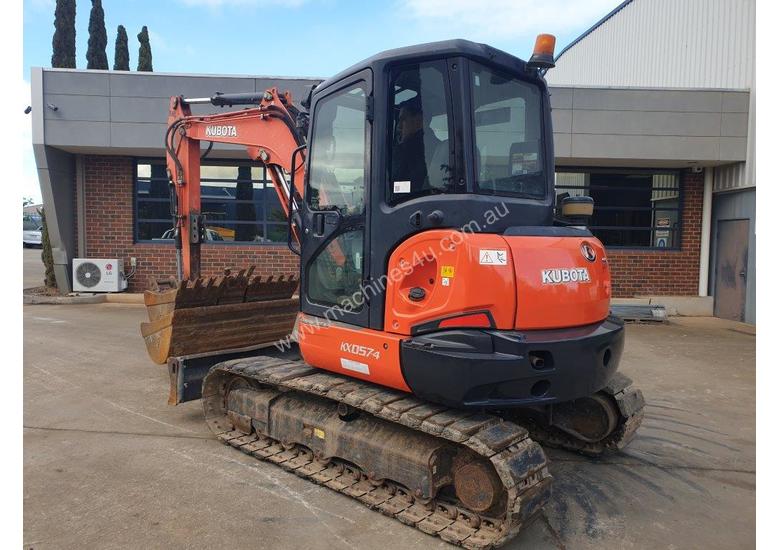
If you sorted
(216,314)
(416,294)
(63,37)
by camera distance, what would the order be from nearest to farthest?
(416,294) < (216,314) < (63,37)

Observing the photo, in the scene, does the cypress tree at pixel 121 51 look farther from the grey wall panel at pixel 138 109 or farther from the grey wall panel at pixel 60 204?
the grey wall panel at pixel 138 109

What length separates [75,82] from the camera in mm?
11555

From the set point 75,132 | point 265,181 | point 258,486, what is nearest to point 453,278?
point 258,486

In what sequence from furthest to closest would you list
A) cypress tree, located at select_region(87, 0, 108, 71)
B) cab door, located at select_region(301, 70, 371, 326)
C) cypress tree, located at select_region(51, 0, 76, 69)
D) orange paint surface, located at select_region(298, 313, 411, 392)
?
1. cypress tree, located at select_region(87, 0, 108, 71)
2. cypress tree, located at select_region(51, 0, 76, 69)
3. cab door, located at select_region(301, 70, 371, 326)
4. orange paint surface, located at select_region(298, 313, 411, 392)

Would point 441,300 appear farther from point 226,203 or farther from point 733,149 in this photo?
point 733,149

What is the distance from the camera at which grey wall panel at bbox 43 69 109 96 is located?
11.5 meters

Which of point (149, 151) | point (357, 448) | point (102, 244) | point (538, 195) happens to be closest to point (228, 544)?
point (357, 448)

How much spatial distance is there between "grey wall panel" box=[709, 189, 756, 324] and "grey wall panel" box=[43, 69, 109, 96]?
13392mm

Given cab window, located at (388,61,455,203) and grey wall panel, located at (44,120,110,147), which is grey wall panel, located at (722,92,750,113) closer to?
cab window, located at (388,61,455,203)

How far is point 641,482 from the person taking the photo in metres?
4.25

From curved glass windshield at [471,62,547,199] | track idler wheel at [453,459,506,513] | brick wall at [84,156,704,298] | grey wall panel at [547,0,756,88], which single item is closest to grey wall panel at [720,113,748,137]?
grey wall panel at [547,0,756,88]

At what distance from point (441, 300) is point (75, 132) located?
1111 cm

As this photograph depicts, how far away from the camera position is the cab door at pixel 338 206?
383cm

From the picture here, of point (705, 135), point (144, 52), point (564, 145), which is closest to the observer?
point (705, 135)
